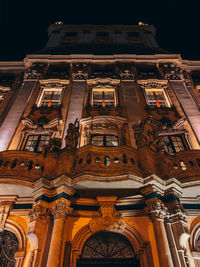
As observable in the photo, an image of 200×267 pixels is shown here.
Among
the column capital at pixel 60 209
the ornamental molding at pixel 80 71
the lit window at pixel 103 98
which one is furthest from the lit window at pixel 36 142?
the ornamental molding at pixel 80 71

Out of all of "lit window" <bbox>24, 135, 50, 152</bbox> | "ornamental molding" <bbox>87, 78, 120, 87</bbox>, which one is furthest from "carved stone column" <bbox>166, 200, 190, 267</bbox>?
"ornamental molding" <bbox>87, 78, 120, 87</bbox>

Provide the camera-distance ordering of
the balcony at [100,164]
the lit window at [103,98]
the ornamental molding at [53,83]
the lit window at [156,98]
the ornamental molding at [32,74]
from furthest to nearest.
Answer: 1. the ornamental molding at [32,74]
2. the ornamental molding at [53,83]
3. the lit window at [156,98]
4. the lit window at [103,98]
5. the balcony at [100,164]

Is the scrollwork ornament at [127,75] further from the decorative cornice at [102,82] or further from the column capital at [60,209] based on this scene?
the column capital at [60,209]

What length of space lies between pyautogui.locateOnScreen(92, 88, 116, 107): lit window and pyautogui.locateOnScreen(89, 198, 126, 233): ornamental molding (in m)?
8.37

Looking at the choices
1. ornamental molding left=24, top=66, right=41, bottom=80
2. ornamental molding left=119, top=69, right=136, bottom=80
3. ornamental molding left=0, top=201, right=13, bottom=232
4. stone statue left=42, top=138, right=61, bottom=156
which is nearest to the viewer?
ornamental molding left=0, top=201, right=13, bottom=232

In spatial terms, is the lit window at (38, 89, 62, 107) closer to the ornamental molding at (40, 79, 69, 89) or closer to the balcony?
the ornamental molding at (40, 79, 69, 89)

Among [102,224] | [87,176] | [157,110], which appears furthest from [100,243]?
[157,110]

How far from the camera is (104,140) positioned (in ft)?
43.2

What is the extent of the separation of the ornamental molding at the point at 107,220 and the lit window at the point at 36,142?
214 inches

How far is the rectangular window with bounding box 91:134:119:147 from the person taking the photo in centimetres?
1290

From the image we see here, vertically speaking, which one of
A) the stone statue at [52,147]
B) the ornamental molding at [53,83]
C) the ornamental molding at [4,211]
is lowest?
the ornamental molding at [4,211]

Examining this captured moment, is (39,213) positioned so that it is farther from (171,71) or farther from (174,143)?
(171,71)

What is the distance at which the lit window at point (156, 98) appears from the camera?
54.7 feet

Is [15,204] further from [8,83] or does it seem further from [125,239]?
[8,83]
